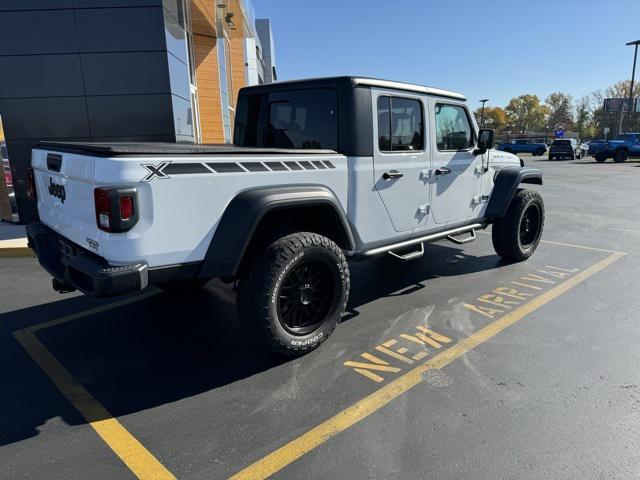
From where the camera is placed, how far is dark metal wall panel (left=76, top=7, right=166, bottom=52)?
328 inches

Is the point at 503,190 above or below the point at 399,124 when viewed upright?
below

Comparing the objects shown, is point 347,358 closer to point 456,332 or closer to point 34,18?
point 456,332

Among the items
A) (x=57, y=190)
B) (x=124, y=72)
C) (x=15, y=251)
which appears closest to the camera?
(x=57, y=190)

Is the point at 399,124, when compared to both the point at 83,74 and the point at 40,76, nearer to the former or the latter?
the point at 83,74

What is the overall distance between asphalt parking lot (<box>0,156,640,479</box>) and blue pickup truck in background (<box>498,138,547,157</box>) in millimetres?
38491

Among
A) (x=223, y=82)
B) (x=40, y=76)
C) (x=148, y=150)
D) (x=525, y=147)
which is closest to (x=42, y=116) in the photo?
(x=40, y=76)

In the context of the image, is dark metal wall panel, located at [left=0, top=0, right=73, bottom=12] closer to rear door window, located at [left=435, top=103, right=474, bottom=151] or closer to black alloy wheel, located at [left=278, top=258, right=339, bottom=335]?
rear door window, located at [left=435, top=103, right=474, bottom=151]

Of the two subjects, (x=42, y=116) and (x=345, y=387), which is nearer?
(x=345, y=387)

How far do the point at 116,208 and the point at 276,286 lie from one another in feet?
3.70

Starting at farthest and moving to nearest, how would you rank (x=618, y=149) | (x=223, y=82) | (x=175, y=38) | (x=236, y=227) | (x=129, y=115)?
(x=618, y=149) < (x=223, y=82) < (x=175, y=38) < (x=129, y=115) < (x=236, y=227)

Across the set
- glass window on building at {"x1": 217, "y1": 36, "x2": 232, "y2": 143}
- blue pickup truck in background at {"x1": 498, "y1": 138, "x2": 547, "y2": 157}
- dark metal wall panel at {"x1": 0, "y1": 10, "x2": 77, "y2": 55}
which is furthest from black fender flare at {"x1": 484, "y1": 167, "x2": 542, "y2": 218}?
blue pickup truck in background at {"x1": 498, "y1": 138, "x2": 547, "y2": 157}

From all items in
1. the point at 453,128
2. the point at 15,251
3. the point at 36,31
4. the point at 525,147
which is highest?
the point at 36,31

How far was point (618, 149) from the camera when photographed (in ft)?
92.7

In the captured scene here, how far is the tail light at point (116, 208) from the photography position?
2.48m
